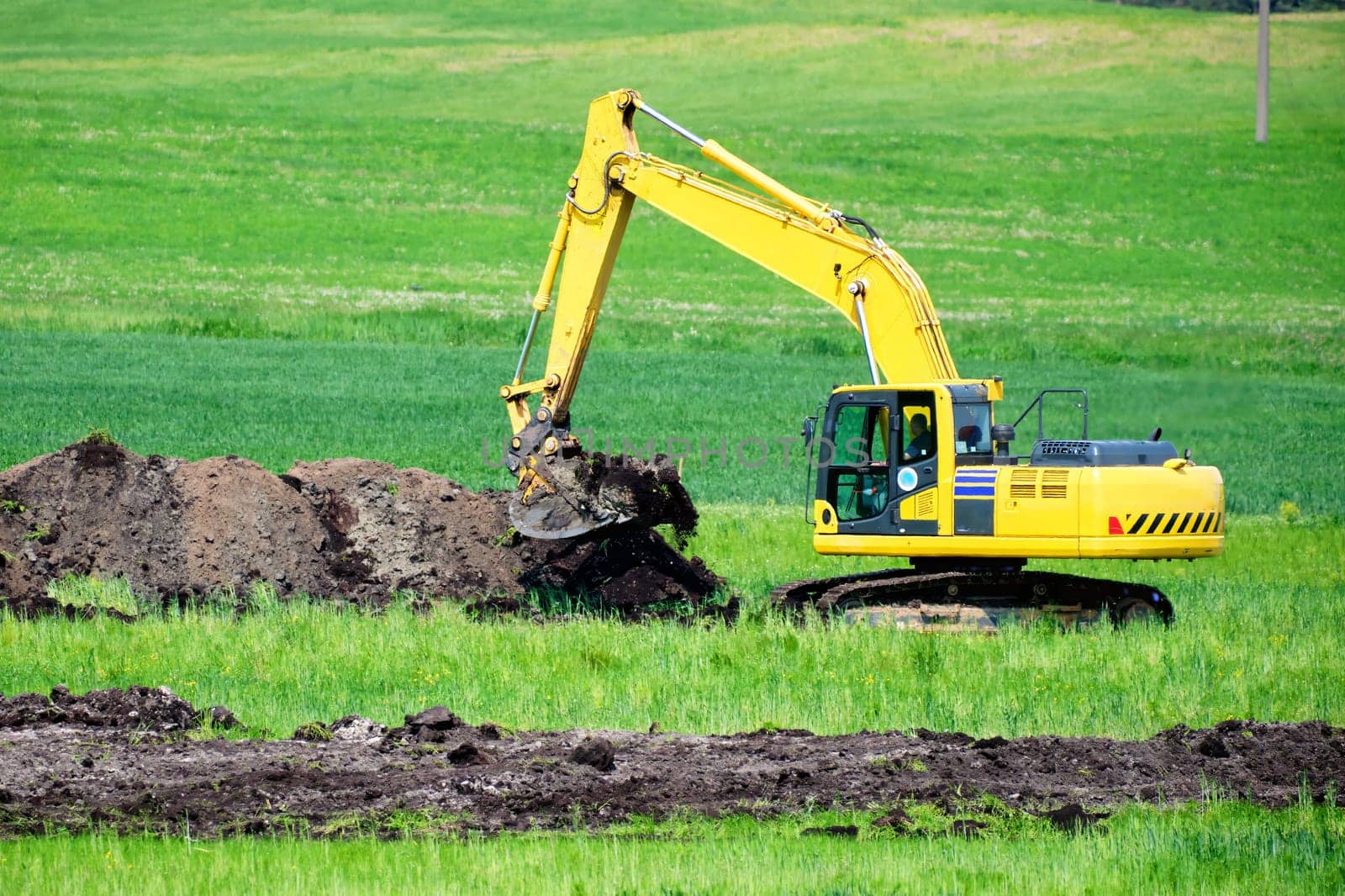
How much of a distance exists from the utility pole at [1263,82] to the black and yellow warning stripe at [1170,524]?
4733cm

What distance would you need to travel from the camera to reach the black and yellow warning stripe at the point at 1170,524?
636 inches

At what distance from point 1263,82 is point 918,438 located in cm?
5547

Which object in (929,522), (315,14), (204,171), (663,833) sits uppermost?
(315,14)

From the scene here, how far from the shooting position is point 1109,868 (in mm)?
9328

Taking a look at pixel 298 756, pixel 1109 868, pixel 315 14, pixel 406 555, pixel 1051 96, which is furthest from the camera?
pixel 315 14

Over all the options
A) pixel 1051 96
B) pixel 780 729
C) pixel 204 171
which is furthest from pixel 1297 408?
pixel 1051 96

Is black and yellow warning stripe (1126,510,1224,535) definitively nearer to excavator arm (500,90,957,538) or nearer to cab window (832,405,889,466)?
excavator arm (500,90,957,538)

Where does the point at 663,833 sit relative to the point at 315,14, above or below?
below

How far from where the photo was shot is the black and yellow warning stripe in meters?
16.2

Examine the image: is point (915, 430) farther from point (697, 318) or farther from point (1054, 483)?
point (697, 318)

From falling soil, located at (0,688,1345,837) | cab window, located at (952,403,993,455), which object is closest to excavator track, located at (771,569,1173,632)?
cab window, located at (952,403,993,455)

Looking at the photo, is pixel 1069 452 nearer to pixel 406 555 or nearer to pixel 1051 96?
pixel 406 555

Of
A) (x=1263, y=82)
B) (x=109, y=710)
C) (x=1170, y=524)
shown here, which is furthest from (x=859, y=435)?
(x=1263, y=82)

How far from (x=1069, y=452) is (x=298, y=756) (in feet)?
26.8
